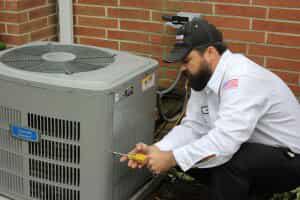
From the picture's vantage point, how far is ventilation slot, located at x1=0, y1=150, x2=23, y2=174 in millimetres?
3111

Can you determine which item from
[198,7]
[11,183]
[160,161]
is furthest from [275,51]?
[11,183]

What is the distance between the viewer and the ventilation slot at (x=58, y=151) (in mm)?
2947

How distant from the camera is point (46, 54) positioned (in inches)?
128

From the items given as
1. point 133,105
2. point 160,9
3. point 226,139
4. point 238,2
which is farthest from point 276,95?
point 160,9

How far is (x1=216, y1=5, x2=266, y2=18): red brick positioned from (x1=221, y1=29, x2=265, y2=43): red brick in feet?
0.39

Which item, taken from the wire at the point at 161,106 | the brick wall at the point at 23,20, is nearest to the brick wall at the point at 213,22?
the wire at the point at 161,106

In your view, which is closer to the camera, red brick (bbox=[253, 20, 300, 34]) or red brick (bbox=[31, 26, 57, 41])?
red brick (bbox=[253, 20, 300, 34])

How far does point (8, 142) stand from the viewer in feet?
10.2

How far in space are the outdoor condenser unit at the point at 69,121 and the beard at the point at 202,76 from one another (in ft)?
1.13

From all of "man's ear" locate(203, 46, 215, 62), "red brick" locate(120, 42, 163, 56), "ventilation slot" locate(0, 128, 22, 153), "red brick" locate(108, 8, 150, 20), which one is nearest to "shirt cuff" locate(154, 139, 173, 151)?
"man's ear" locate(203, 46, 215, 62)

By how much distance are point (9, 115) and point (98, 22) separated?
151cm

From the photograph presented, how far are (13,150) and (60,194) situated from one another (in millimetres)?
356

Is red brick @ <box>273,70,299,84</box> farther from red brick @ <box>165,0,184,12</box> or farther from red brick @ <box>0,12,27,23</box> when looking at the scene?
red brick @ <box>0,12,27,23</box>

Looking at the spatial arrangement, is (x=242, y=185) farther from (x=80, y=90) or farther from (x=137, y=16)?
(x=137, y=16)
